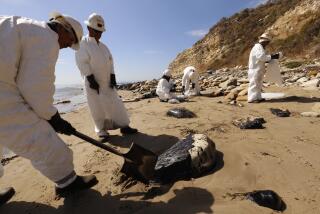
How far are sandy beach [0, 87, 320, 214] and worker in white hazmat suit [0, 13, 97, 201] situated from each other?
523 mm

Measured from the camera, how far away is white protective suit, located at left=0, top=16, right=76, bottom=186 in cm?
237

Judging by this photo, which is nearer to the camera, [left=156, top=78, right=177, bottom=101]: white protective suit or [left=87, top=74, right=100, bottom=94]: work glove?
[left=87, top=74, right=100, bottom=94]: work glove

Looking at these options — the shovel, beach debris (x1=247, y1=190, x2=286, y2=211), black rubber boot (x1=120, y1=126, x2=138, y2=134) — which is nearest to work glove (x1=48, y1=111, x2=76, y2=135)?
the shovel

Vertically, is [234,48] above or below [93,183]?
above

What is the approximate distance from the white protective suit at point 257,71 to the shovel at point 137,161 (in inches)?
202

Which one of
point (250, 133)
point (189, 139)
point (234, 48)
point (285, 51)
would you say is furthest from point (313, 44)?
point (189, 139)

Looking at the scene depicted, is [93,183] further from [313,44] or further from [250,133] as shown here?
[313,44]

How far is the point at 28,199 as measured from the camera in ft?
9.88

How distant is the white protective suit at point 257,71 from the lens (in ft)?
24.7

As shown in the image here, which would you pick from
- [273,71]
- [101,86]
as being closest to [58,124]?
[101,86]

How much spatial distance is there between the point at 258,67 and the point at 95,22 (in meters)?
4.80

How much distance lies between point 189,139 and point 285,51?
783 inches

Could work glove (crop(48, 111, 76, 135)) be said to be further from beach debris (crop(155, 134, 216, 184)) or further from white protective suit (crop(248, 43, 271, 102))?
white protective suit (crop(248, 43, 271, 102))

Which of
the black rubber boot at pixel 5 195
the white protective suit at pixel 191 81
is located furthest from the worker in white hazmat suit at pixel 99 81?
the white protective suit at pixel 191 81
